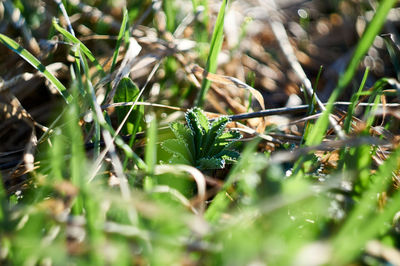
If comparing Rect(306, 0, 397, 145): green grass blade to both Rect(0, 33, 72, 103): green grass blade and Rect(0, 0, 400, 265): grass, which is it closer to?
Rect(0, 0, 400, 265): grass

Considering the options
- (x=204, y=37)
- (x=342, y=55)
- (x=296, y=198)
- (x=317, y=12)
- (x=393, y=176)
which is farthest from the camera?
(x=317, y=12)

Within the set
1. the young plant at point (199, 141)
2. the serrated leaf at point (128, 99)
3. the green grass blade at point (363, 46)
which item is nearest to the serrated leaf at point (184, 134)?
the young plant at point (199, 141)

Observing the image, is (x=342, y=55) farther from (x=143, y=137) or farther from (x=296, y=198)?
(x=296, y=198)

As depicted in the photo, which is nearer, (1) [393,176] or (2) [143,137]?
(1) [393,176]

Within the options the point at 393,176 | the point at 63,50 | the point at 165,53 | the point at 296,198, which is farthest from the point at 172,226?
the point at 63,50

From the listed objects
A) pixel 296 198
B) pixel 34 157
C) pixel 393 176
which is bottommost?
pixel 34 157

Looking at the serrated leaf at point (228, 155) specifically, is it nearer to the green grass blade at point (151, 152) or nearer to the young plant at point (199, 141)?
the young plant at point (199, 141)

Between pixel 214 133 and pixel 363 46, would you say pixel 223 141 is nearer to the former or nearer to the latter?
pixel 214 133
